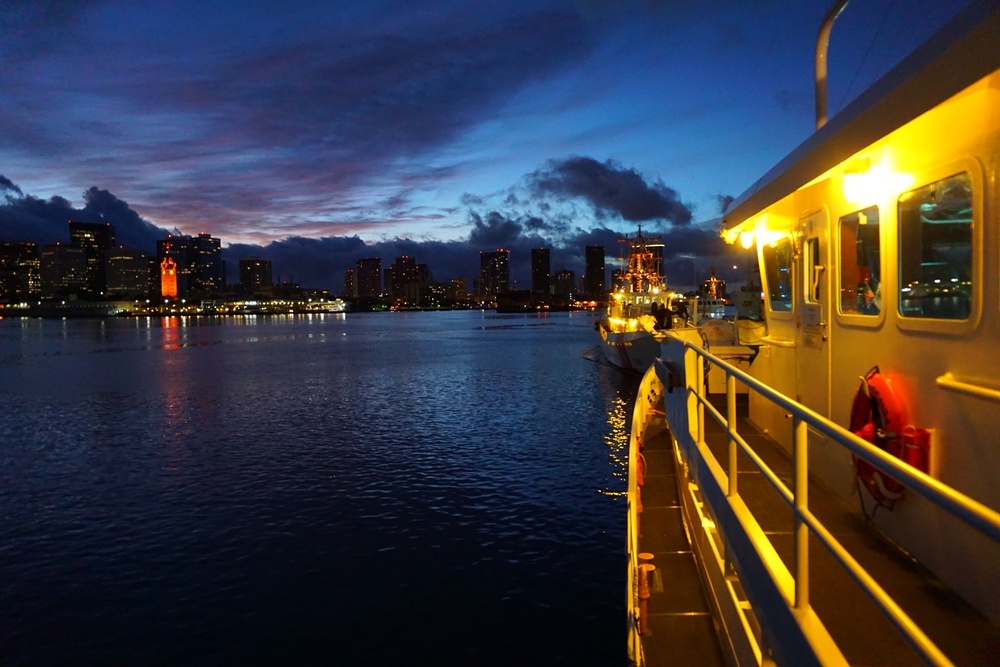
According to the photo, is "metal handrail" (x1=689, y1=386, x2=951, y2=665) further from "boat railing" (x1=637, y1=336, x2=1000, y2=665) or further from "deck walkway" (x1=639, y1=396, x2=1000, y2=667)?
"deck walkway" (x1=639, y1=396, x2=1000, y2=667)

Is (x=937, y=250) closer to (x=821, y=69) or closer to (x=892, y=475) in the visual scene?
(x=892, y=475)

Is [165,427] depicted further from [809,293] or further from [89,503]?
[809,293]

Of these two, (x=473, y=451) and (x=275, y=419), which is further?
(x=275, y=419)

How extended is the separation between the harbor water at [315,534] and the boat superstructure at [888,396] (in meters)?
6.28

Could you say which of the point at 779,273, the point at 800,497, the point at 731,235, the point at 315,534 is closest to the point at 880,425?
the point at 800,497

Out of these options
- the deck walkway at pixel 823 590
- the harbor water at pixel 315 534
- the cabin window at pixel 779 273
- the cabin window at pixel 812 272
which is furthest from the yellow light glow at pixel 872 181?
the harbor water at pixel 315 534

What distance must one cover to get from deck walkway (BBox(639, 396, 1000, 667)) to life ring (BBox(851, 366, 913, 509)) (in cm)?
45

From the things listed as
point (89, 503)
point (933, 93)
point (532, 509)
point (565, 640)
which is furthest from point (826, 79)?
point (89, 503)

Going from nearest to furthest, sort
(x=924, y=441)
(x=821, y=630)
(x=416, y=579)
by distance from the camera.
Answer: (x=821, y=630) → (x=924, y=441) → (x=416, y=579)

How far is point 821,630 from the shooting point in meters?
2.94

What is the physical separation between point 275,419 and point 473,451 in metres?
12.6

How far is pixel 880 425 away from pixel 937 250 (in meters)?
1.37

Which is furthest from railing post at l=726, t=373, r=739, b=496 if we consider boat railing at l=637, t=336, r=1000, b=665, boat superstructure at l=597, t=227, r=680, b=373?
boat superstructure at l=597, t=227, r=680, b=373

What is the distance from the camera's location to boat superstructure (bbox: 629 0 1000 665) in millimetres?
3104
